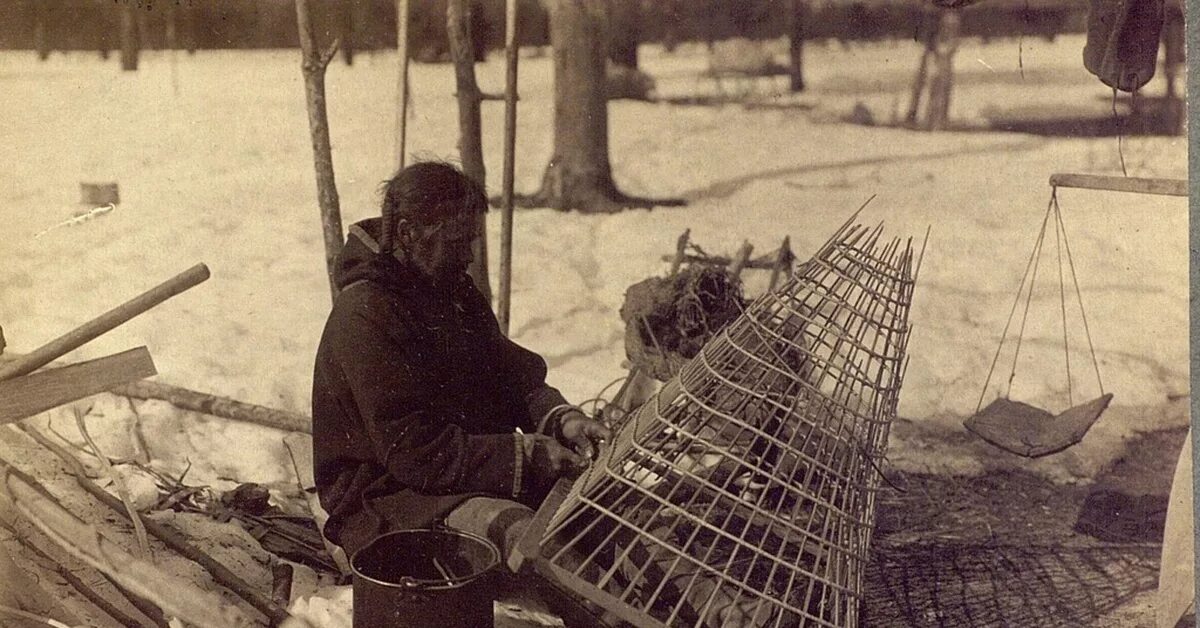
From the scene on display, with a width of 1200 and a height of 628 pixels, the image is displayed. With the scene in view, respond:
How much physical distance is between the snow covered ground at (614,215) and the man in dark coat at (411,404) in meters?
1.63

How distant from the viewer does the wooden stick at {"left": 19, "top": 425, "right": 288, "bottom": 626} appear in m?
2.94

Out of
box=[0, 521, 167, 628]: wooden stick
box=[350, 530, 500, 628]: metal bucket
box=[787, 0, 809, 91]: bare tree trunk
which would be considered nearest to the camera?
box=[350, 530, 500, 628]: metal bucket

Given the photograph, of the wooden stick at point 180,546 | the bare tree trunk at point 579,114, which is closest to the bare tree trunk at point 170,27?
the wooden stick at point 180,546

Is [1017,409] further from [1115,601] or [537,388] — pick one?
[537,388]

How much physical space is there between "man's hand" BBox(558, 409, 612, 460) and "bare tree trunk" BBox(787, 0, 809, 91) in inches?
195

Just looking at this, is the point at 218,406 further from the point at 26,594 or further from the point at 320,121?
the point at 26,594

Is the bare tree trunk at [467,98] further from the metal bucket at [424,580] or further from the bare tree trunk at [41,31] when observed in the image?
the metal bucket at [424,580]

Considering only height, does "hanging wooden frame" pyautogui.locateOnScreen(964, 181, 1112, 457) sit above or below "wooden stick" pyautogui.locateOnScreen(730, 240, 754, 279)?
below

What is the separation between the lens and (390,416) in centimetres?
283

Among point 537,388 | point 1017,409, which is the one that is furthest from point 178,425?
point 1017,409

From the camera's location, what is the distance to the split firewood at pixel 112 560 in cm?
271

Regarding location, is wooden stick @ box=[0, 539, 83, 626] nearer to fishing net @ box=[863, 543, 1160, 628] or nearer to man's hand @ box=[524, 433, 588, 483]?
man's hand @ box=[524, 433, 588, 483]

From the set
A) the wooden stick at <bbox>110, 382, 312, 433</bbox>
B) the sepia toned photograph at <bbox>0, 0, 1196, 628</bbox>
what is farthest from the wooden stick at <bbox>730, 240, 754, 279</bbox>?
the wooden stick at <bbox>110, 382, 312, 433</bbox>

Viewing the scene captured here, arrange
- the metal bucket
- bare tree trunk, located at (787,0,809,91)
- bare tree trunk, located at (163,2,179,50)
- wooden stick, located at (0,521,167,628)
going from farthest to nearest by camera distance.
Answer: bare tree trunk, located at (787,0,809,91), bare tree trunk, located at (163,2,179,50), wooden stick, located at (0,521,167,628), the metal bucket
